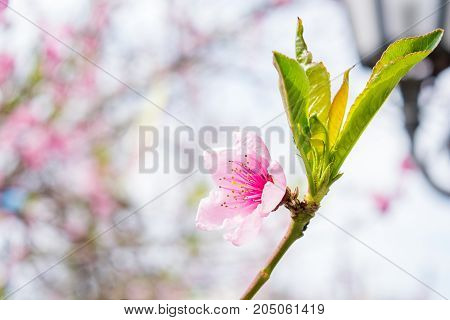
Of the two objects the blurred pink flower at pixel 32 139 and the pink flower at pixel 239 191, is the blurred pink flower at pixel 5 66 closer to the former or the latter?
the blurred pink flower at pixel 32 139

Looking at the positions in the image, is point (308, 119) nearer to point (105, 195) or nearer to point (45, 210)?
point (45, 210)

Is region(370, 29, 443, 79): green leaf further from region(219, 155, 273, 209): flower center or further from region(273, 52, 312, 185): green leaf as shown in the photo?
region(219, 155, 273, 209): flower center

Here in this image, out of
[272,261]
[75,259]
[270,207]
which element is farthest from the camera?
[75,259]

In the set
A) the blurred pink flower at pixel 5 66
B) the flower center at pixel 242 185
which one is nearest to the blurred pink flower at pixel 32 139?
the blurred pink flower at pixel 5 66

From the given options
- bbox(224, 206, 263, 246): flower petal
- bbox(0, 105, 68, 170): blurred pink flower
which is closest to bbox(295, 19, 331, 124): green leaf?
bbox(224, 206, 263, 246): flower petal
